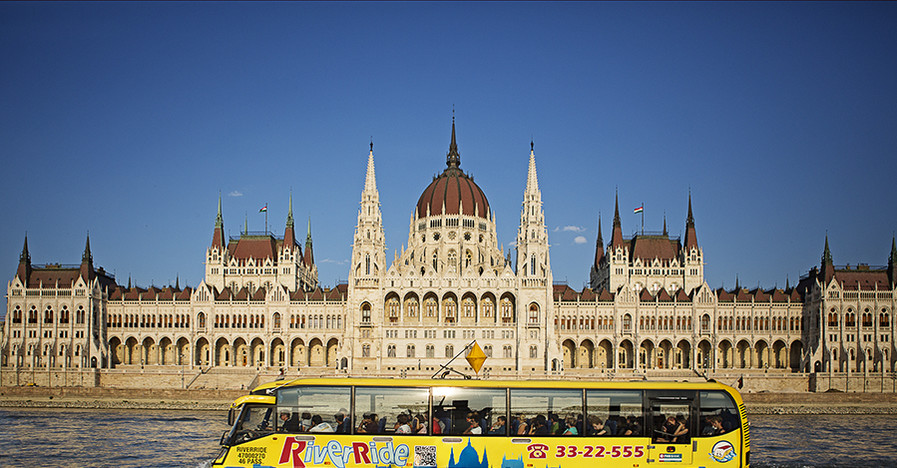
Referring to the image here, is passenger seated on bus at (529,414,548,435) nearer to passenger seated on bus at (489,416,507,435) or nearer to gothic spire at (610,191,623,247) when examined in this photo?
passenger seated on bus at (489,416,507,435)

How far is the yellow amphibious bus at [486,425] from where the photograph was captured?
23172 millimetres

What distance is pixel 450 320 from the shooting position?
318ft

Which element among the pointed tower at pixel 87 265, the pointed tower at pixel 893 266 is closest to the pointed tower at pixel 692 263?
the pointed tower at pixel 893 266

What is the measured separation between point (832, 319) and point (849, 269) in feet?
25.7

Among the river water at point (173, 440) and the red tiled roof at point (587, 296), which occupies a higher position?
the red tiled roof at point (587, 296)

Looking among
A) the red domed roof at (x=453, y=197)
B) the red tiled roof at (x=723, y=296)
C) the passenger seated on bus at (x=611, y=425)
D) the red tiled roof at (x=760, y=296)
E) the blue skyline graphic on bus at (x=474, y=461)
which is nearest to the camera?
the blue skyline graphic on bus at (x=474, y=461)

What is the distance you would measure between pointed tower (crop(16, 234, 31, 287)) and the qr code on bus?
90.4m

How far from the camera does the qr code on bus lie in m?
23.2

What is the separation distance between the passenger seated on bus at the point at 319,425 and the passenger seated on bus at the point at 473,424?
3739mm

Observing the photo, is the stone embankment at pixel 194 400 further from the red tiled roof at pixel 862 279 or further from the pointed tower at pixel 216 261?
the pointed tower at pixel 216 261

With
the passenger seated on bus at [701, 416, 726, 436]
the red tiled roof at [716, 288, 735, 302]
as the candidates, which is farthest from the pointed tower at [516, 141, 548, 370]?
the passenger seated on bus at [701, 416, 726, 436]

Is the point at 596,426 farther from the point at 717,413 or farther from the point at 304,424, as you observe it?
the point at 304,424

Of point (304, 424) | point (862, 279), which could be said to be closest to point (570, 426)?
point (304, 424)

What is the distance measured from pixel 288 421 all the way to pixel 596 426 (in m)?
8.52
